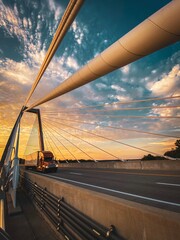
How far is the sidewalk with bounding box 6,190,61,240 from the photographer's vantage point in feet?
19.3

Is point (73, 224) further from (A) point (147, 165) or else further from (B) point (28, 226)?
(A) point (147, 165)

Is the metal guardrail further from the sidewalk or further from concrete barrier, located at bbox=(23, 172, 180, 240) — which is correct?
the sidewalk

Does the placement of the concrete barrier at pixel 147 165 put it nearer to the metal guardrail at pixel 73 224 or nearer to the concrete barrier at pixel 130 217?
the metal guardrail at pixel 73 224

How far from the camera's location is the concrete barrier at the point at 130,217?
235 cm

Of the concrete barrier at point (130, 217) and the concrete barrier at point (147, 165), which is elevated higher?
the concrete barrier at point (130, 217)

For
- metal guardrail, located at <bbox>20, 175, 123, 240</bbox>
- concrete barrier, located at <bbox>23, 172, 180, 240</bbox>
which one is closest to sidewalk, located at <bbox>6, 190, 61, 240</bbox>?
metal guardrail, located at <bbox>20, 175, 123, 240</bbox>

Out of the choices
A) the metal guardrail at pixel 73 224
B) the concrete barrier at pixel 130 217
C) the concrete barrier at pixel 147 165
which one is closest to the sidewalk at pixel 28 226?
the metal guardrail at pixel 73 224

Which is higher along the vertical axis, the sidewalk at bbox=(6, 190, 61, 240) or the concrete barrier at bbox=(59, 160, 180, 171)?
the concrete barrier at bbox=(59, 160, 180, 171)

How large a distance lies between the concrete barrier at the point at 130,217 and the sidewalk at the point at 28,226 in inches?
76.3

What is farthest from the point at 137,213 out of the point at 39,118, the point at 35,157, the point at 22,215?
the point at 39,118

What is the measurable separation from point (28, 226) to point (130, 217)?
541 centimetres

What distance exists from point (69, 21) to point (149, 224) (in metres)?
6.84

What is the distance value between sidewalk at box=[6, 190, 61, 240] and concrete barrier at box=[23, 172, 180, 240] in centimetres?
194

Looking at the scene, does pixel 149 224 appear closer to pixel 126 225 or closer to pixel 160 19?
pixel 126 225
